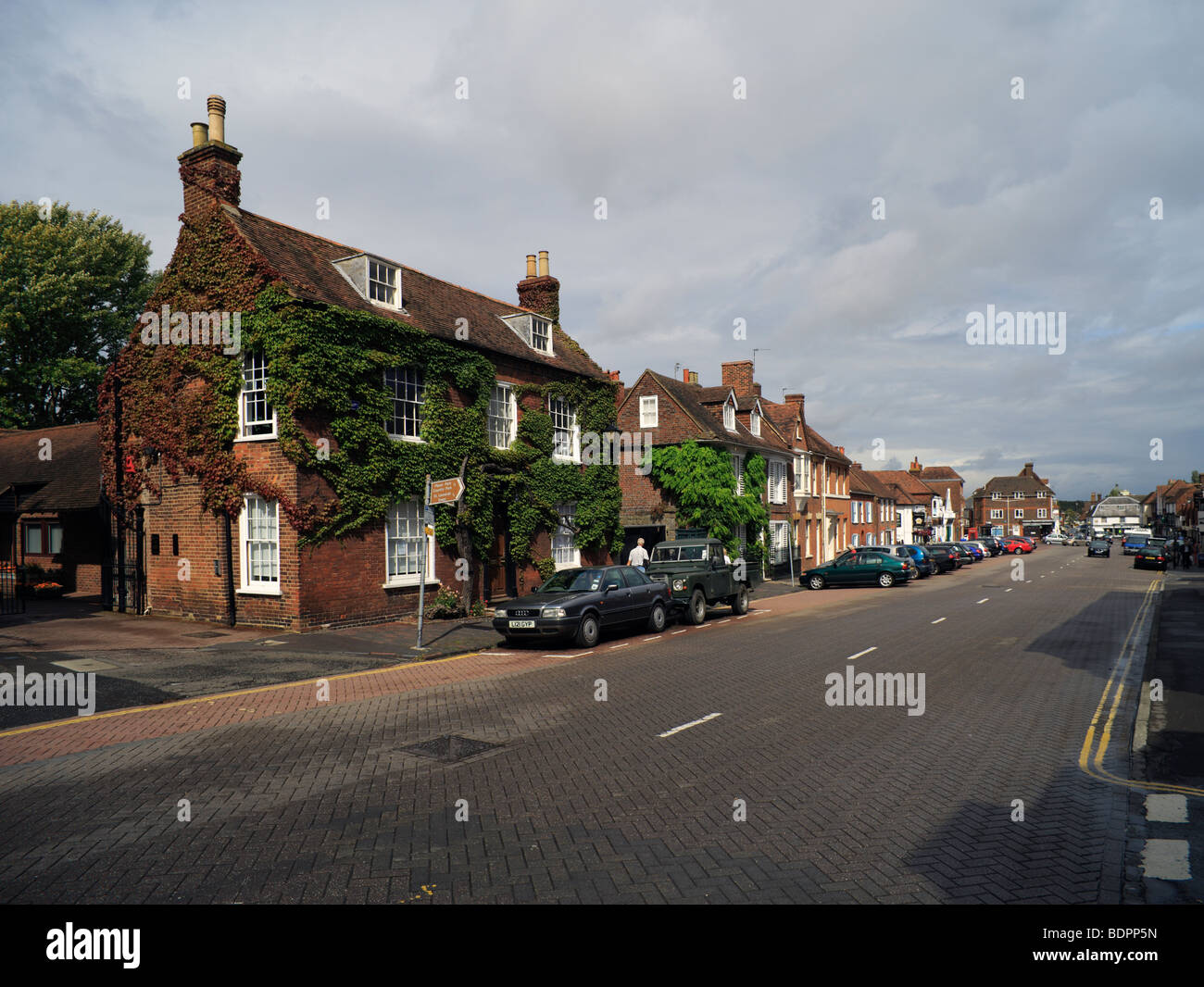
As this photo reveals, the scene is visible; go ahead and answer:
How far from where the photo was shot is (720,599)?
843 inches

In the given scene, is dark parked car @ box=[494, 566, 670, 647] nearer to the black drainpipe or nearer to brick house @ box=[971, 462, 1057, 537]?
the black drainpipe

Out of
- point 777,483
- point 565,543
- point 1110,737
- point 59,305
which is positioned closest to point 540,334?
point 565,543

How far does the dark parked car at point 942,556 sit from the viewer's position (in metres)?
42.0

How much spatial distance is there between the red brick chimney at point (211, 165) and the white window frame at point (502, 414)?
26.7ft

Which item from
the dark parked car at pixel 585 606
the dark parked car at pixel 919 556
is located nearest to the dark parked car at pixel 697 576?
the dark parked car at pixel 585 606

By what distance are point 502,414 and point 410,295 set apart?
421 cm

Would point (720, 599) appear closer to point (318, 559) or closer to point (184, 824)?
point (318, 559)

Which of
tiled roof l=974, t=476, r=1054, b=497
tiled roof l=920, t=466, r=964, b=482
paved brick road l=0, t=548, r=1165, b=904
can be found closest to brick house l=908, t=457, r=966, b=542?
tiled roof l=920, t=466, r=964, b=482

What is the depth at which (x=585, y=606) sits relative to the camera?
15711 millimetres

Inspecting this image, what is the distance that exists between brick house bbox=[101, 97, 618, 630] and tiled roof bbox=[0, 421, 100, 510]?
15.6 feet

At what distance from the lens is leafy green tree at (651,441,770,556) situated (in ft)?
109
